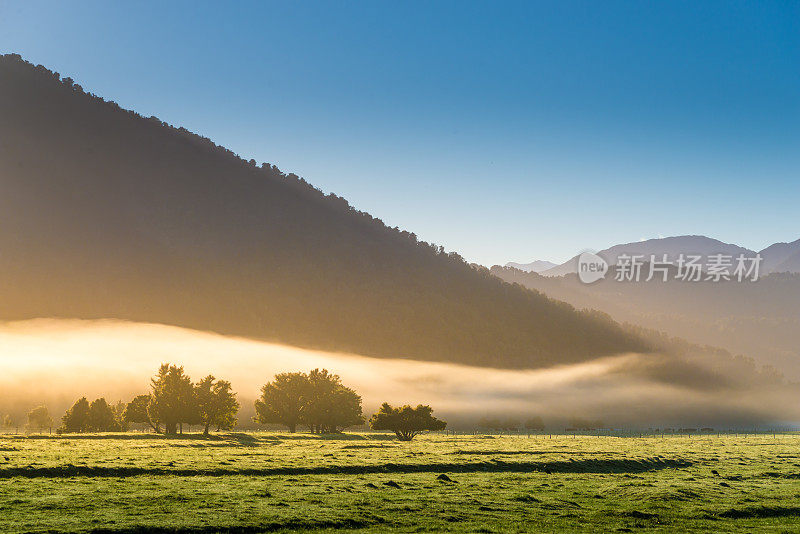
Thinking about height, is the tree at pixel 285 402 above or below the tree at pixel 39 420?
above

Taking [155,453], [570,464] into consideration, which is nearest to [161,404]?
[155,453]

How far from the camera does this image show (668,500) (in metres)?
51.5

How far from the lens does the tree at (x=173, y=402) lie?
414ft

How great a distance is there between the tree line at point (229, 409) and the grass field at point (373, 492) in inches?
1802

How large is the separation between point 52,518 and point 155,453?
3577 centimetres

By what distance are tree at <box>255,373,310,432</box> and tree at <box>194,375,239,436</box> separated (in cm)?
2347

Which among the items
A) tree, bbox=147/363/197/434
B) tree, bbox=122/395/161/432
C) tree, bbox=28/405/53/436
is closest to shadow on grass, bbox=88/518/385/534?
tree, bbox=147/363/197/434

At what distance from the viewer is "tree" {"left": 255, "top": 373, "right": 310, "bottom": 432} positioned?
501 ft

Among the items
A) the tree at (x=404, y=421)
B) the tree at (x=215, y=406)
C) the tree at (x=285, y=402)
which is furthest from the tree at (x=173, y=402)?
the tree at (x=404, y=421)

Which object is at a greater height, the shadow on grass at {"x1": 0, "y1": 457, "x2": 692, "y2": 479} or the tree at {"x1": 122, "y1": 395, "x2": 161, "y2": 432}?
the tree at {"x1": 122, "y1": 395, "x2": 161, "y2": 432}

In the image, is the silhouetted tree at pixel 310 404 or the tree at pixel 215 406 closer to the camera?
the tree at pixel 215 406

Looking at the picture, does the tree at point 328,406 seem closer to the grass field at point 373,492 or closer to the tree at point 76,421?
the tree at point 76,421

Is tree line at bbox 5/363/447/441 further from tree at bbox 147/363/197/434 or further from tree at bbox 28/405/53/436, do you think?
tree at bbox 28/405/53/436

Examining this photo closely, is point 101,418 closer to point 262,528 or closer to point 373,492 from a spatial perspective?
point 373,492
